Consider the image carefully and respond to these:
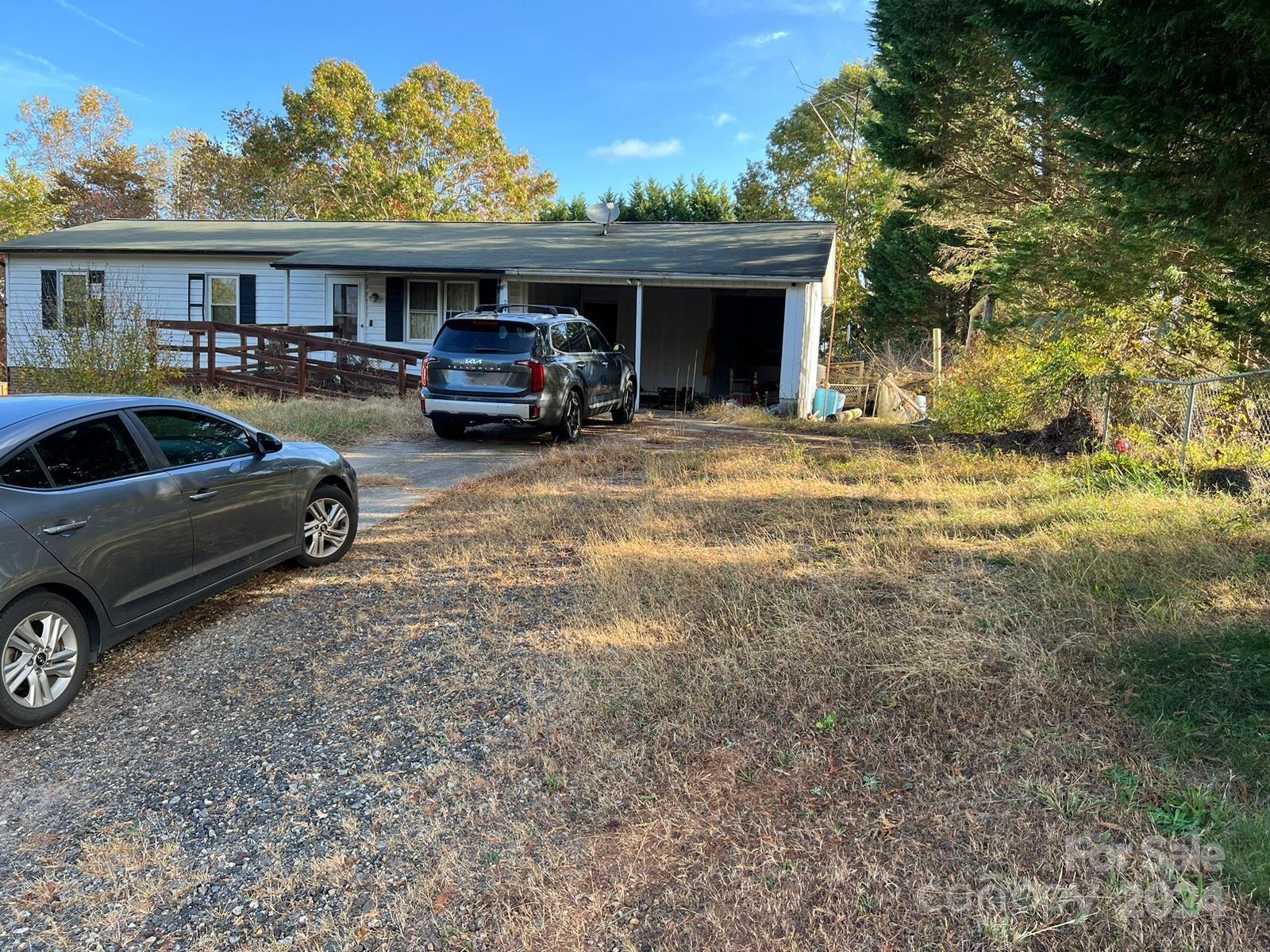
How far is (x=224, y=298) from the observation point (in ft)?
68.5

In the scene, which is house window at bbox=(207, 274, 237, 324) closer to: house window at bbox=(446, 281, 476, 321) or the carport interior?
house window at bbox=(446, 281, 476, 321)

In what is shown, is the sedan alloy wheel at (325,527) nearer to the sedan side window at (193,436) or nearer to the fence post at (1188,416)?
the sedan side window at (193,436)

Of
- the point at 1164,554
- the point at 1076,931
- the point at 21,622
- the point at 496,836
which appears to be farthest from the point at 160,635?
the point at 1164,554

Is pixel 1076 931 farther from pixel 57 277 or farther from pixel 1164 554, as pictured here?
pixel 57 277

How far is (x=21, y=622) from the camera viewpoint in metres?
3.64

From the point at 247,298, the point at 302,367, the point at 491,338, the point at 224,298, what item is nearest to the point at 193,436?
the point at 491,338

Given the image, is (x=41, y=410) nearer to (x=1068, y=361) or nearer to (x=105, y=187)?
(x=1068, y=361)

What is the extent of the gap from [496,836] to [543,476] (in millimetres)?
6412

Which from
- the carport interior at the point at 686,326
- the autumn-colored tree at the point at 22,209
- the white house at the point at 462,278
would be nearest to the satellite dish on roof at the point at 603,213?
the white house at the point at 462,278

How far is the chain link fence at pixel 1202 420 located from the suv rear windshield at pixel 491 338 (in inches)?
284

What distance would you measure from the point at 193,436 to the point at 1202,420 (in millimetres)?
9489

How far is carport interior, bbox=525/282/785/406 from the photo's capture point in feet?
68.8

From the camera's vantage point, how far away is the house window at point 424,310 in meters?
19.5

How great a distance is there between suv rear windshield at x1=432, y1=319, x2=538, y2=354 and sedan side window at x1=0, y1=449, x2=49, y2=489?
24.0ft
